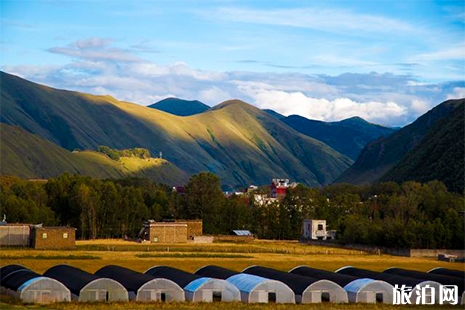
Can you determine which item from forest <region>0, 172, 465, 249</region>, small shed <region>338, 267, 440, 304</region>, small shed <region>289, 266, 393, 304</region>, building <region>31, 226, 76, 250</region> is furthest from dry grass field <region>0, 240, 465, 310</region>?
small shed <region>289, 266, 393, 304</region>

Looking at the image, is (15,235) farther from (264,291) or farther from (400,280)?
(400,280)

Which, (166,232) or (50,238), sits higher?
(166,232)

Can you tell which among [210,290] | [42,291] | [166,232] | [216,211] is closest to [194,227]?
[166,232]

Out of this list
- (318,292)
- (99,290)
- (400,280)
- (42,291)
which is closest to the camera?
(42,291)

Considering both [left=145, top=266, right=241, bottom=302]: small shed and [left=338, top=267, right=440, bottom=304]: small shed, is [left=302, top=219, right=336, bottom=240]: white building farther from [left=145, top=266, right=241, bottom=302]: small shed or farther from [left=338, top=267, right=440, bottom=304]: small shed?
[left=145, top=266, right=241, bottom=302]: small shed

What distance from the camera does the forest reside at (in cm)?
11106

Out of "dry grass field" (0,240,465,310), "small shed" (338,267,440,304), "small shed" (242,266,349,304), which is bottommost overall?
"small shed" (242,266,349,304)

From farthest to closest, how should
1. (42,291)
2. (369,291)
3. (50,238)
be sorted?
(50,238) → (369,291) → (42,291)

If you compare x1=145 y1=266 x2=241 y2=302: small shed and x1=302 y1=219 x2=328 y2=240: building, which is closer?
x1=145 y1=266 x2=241 y2=302: small shed

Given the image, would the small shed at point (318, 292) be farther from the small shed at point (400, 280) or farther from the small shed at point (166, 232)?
the small shed at point (166, 232)

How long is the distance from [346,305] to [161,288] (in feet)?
36.7

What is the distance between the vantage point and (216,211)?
136 meters

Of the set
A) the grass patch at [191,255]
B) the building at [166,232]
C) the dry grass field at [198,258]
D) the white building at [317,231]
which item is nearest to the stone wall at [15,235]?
the dry grass field at [198,258]

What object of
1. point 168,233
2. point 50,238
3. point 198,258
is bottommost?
point 198,258
